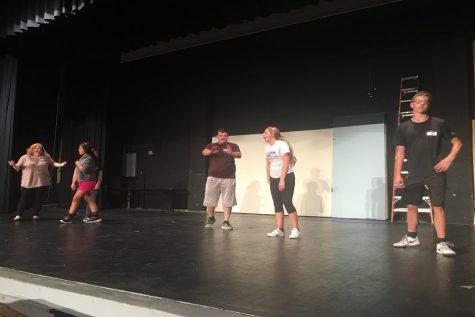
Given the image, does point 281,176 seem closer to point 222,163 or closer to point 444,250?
point 222,163

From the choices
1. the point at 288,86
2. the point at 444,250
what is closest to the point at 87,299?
the point at 444,250

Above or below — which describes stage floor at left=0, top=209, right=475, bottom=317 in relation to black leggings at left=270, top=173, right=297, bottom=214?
below

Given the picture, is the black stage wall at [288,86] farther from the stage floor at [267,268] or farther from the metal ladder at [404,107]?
the stage floor at [267,268]

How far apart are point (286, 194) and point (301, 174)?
3.35 m

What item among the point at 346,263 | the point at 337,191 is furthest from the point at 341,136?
the point at 346,263

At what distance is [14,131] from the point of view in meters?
8.12

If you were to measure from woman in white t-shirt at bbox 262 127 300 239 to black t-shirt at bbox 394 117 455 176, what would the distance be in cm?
128

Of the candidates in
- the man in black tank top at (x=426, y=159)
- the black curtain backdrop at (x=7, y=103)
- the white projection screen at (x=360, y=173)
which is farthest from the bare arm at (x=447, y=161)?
the black curtain backdrop at (x=7, y=103)

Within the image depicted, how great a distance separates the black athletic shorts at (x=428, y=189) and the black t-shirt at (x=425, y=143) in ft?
0.17

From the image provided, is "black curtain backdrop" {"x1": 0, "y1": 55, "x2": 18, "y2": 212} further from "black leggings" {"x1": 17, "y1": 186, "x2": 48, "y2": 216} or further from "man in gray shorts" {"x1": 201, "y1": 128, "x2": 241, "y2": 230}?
"man in gray shorts" {"x1": 201, "y1": 128, "x2": 241, "y2": 230}

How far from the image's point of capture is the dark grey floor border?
1.97 meters

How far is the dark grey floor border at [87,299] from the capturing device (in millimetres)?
1970

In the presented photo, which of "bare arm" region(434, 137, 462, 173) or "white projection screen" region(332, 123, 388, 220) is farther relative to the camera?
"white projection screen" region(332, 123, 388, 220)

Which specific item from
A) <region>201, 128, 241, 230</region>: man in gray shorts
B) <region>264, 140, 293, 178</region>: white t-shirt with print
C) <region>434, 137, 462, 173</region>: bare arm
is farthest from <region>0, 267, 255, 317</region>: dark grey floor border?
<region>201, 128, 241, 230</region>: man in gray shorts
